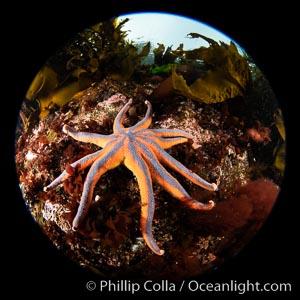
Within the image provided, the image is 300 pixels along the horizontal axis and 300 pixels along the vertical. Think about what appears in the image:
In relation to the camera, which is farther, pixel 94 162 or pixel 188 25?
pixel 188 25

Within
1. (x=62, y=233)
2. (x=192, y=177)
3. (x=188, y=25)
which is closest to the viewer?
(x=192, y=177)

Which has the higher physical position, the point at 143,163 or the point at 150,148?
the point at 150,148

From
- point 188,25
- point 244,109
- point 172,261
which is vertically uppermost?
point 188,25

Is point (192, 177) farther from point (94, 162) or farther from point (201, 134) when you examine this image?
point (94, 162)

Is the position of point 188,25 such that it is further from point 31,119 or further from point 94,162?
point 31,119

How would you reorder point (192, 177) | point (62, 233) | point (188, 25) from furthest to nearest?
point (188, 25) → point (62, 233) → point (192, 177)

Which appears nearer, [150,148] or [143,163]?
[143,163]

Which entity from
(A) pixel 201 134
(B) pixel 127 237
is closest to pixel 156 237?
(B) pixel 127 237

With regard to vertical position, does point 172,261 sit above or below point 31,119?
below
